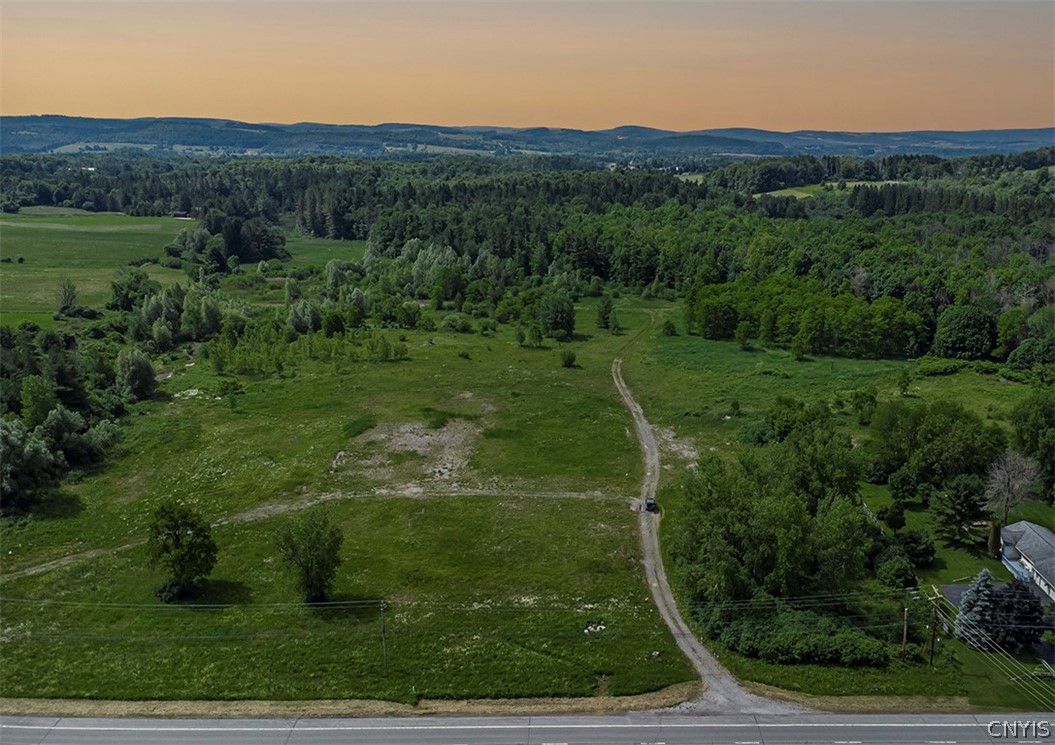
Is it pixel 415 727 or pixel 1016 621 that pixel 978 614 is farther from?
pixel 415 727

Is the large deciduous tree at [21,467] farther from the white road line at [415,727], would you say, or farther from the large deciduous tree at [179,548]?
the white road line at [415,727]

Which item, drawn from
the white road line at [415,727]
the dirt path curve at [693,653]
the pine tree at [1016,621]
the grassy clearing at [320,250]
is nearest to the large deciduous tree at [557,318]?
the dirt path curve at [693,653]

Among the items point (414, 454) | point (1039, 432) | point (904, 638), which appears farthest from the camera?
point (414, 454)

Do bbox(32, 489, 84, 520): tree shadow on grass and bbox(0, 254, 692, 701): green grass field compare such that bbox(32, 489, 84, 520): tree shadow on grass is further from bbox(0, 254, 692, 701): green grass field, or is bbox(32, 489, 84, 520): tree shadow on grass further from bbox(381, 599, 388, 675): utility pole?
bbox(381, 599, 388, 675): utility pole

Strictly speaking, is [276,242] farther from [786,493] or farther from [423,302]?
[786,493]

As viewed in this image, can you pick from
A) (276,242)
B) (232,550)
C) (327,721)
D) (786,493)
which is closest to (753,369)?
(786,493)

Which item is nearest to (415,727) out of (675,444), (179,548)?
(179,548)

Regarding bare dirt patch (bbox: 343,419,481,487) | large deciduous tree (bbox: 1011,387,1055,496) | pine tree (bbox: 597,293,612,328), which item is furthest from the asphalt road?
pine tree (bbox: 597,293,612,328)

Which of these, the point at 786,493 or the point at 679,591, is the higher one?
the point at 786,493
